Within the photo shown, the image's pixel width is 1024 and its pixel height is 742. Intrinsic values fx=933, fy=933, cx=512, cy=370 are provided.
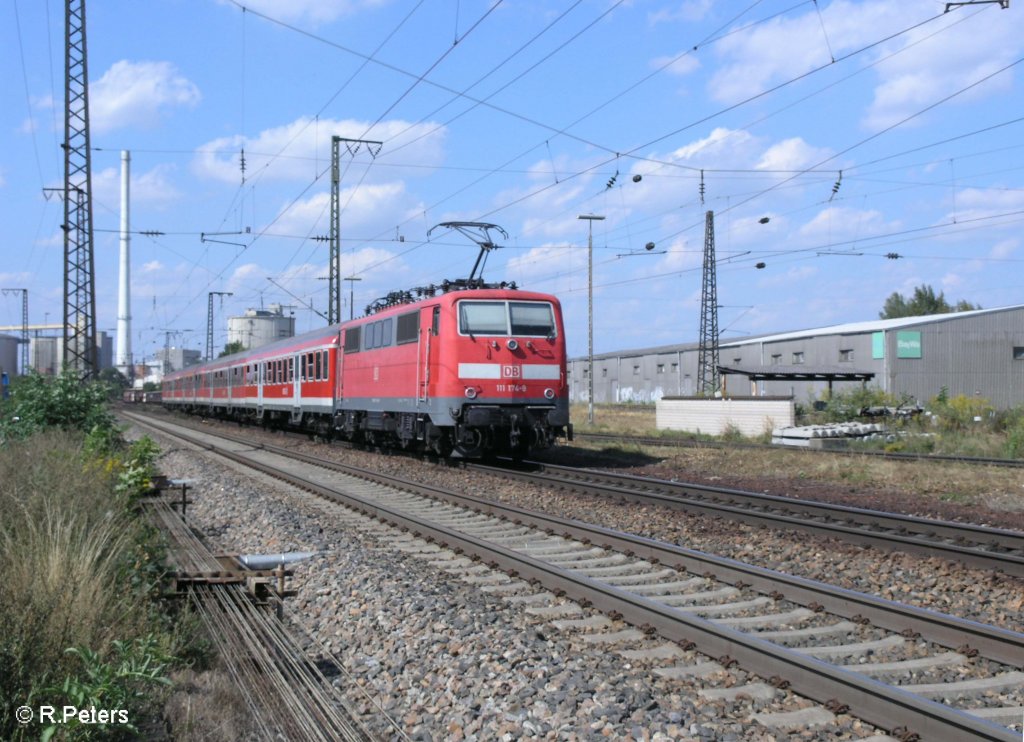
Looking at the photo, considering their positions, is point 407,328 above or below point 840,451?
above

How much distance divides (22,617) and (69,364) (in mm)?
18960

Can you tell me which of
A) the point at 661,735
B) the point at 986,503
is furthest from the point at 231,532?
the point at 986,503

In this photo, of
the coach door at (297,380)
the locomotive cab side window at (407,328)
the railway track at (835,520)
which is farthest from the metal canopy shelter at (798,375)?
the railway track at (835,520)

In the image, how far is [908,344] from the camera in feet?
135

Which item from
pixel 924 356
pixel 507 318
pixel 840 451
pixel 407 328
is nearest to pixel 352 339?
pixel 407 328

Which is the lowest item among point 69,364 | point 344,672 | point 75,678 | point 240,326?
point 344,672

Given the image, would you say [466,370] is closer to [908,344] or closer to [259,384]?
[259,384]

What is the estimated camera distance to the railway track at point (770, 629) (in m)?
4.96

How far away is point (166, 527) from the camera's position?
10.2 metres

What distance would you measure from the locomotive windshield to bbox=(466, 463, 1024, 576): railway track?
3.00 metres

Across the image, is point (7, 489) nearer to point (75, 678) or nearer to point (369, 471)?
point (75, 678)

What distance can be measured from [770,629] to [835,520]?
16.8ft

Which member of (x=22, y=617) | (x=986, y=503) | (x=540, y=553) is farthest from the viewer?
(x=986, y=503)

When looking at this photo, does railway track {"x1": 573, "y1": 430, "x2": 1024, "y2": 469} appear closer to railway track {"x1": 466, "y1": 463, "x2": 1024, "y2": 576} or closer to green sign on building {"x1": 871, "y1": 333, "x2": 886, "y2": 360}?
railway track {"x1": 466, "y1": 463, "x2": 1024, "y2": 576}
